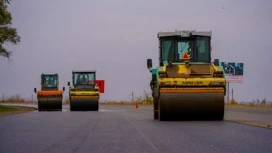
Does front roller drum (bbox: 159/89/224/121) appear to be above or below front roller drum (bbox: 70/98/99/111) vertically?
above

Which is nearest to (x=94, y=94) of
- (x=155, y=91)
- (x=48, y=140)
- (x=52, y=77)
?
(x=52, y=77)

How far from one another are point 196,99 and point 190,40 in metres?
3.49

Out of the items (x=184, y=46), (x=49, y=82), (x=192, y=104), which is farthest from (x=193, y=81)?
(x=49, y=82)

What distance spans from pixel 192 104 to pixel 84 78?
991 inches

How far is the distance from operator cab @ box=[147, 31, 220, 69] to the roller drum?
2355 mm

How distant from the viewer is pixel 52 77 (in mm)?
49281

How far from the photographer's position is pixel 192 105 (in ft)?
69.3

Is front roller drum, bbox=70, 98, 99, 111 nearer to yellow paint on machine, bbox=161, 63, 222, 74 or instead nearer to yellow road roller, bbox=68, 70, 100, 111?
yellow road roller, bbox=68, 70, 100, 111

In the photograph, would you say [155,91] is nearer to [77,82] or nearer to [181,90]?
[181,90]

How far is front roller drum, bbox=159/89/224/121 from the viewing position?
21.1 meters

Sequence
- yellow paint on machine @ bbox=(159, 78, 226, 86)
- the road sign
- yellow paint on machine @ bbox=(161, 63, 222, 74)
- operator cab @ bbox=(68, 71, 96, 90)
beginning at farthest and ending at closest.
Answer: the road sign < operator cab @ bbox=(68, 71, 96, 90) < yellow paint on machine @ bbox=(161, 63, 222, 74) < yellow paint on machine @ bbox=(159, 78, 226, 86)

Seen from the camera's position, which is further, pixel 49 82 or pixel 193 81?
pixel 49 82

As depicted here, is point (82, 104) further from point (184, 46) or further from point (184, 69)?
point (184, 69)

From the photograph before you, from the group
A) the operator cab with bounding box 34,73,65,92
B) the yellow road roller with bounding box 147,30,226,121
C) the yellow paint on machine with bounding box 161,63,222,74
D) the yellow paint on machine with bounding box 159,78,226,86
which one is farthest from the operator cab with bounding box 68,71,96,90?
the yellow paint on machine with bounding box 159,78,226,86
